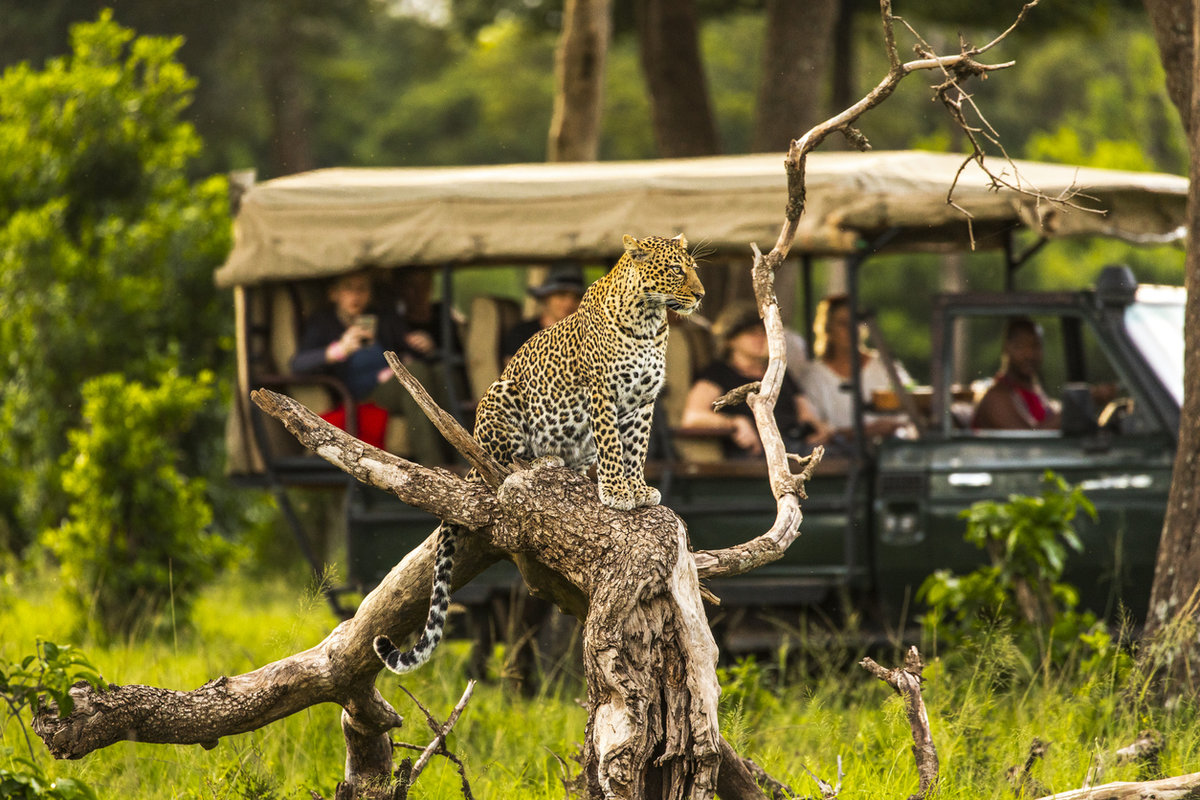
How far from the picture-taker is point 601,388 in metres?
3.82

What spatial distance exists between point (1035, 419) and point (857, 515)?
1090 millimetres

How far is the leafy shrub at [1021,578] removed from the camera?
5625mm

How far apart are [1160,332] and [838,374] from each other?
1.70 metres

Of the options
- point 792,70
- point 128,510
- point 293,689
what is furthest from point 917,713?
point 792,70

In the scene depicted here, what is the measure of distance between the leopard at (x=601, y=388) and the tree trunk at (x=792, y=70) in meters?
8.20

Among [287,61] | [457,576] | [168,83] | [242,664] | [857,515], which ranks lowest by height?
[242,664]

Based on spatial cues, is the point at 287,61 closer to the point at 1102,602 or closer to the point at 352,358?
the point at 352,358

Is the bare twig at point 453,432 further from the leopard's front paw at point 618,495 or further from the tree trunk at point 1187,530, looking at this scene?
the tree trunk at point 1187,530

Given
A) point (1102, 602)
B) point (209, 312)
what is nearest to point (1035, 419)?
point (1102, 602)

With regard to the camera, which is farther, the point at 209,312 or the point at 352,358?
the point at 209,312

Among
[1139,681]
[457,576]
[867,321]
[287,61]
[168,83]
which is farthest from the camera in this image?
[287,61]

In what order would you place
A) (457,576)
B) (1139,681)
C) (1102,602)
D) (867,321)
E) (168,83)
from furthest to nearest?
(168,83), (867,321), (1102,602), (1139,681), (457,576)

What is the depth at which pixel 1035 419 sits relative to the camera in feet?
22.1

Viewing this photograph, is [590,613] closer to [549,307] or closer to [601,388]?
[601,388]
